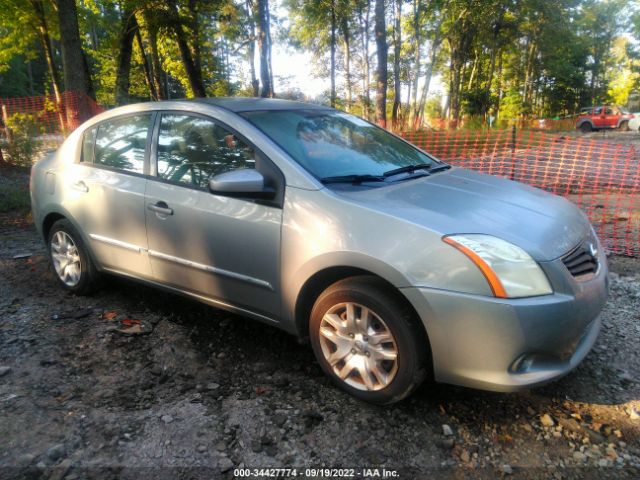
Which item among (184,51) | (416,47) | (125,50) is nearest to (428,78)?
(416,47)

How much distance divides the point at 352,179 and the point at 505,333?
1220 millimetres

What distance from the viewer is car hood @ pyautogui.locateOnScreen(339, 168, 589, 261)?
90.1 inches

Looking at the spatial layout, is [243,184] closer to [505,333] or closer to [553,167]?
[505,333]

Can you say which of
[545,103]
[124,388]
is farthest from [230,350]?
[545,103]

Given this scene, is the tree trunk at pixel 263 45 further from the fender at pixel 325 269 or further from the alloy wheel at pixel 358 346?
the alloy wheel at pixel 358 346

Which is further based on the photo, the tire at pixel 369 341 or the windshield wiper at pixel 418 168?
the windshield wiper at pixel 418 168

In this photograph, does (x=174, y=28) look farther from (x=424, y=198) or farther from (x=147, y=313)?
(x=424, y=198)

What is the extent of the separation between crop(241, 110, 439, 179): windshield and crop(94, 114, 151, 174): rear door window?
91 cm

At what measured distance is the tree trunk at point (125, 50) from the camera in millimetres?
15273

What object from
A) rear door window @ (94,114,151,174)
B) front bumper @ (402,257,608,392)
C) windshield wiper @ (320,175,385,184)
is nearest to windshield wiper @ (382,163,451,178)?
windshield wiper @ (320,175,385,184)

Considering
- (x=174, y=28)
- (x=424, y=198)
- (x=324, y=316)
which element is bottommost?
(x=324, y=316)

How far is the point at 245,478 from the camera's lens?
2059 millimetres

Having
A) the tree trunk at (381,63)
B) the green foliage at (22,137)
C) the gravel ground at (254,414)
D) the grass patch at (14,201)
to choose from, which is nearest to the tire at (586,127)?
the tree trunk at (381,63)

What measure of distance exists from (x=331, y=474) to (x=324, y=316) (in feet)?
2.60
